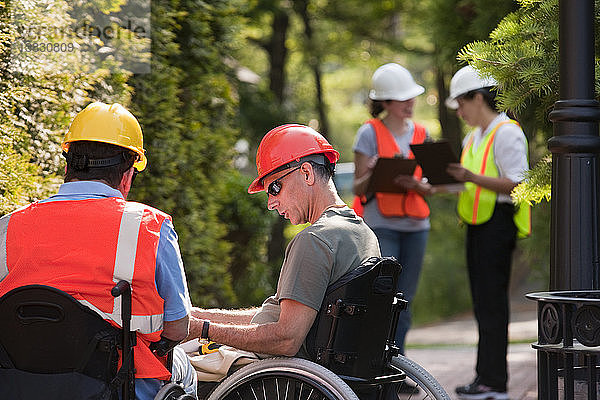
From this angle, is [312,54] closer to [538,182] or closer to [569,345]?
[538,182]

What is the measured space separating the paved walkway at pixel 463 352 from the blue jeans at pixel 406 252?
0.74m

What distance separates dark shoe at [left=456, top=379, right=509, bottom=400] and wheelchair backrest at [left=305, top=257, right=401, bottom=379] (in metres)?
2.64

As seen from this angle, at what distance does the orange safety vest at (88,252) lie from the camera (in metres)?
2.76

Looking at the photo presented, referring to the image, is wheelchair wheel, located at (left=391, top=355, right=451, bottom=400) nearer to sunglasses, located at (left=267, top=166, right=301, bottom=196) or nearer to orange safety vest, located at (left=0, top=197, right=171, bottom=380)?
sunglasses, located at (left=267, top=166, right=301, bottom=196)

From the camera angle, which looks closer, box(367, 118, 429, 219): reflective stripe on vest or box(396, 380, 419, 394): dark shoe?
box(396, 380, 419, 394): dark shoe

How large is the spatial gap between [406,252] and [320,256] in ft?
9.92

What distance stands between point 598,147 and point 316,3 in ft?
41.0

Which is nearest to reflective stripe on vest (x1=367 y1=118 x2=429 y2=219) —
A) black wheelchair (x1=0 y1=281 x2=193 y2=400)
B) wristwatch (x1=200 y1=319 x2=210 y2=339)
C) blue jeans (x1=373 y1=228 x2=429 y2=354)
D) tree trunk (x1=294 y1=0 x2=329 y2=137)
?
blue jeans (x1=373 y1=228 x2=429 y2=354)

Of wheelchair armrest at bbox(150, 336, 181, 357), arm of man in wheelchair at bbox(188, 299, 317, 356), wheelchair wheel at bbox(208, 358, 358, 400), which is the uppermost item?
arm of man in wheelchair at bbox(188, 299, 317, 356)

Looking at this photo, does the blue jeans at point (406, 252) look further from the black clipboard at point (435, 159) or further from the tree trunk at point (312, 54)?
the tree trunk at point (312, 54)

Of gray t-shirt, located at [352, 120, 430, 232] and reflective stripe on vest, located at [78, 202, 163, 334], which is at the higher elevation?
gray t-shirt, located at [352, 120, 430, 232]

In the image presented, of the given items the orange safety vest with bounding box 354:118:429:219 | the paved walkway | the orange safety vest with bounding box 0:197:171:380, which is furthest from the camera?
the paved walkway

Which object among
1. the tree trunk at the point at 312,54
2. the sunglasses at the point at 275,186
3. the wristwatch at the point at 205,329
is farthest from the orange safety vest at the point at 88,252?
the tree trunk at the point at 312,54

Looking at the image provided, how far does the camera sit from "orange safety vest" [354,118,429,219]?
593cm
